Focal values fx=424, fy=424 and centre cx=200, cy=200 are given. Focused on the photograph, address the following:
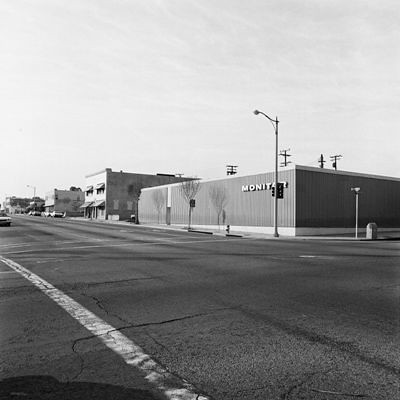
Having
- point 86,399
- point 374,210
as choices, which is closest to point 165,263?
point 86,399

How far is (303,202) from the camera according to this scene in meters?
34.7

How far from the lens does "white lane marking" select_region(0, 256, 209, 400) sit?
3840 mm

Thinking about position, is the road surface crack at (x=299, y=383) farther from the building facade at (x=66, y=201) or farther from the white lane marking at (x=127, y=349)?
the building facade at (x=66, y=201)

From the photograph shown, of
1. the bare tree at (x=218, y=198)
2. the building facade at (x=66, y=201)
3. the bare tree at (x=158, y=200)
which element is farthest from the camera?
the building facade at (x=66, y=201)

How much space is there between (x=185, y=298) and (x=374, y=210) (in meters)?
36.1

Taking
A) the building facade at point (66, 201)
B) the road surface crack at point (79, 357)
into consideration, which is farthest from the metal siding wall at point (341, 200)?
the building facade at point (66, 201)

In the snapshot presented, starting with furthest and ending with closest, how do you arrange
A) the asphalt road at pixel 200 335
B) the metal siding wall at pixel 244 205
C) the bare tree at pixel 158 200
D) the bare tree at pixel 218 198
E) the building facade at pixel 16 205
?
the building facade at pixel 16 205, the bare tree at pixel 158 200, the bare tree at pixel 218 198, the metal siding wall at pixel 244 205, the asphalt road at pixel 200 335

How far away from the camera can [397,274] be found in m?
11.1

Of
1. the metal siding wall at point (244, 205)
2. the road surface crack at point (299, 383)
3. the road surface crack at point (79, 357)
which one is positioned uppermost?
the metal siding wall at point (244, 205)

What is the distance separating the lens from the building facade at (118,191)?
2992 inches

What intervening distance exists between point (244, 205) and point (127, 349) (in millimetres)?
36235

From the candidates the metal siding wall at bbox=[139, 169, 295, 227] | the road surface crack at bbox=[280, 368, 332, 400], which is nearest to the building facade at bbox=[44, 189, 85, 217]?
the metal siding wall at bbox=[139, 169, 295, 227]

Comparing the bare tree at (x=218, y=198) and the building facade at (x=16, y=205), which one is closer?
the bare tree at (x=218, y=198)

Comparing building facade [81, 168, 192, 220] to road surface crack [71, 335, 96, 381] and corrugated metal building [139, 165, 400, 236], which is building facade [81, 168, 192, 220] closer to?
corrugated metal building [139, 165, 400, 236]
